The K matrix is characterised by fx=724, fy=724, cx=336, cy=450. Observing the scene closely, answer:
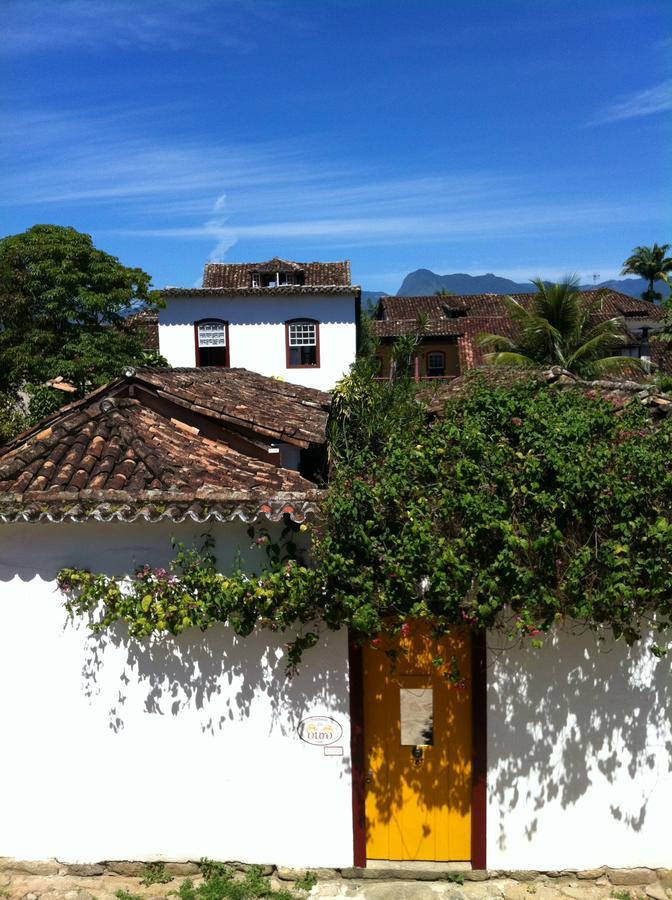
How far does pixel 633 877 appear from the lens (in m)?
6.68

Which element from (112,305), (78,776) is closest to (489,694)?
(78,776)

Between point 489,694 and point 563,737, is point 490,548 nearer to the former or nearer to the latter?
point 489,694

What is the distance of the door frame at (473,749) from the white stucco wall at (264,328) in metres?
19.4

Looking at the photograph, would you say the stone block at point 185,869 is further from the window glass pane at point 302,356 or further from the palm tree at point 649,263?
the palm tree at point 649,263

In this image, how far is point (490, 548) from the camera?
19.1 ft

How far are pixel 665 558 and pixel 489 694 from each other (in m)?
2.06

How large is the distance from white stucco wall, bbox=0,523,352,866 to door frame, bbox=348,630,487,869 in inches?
3.5

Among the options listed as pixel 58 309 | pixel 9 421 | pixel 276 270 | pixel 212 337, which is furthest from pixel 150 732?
pixel 276 270

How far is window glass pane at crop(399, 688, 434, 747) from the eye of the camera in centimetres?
686

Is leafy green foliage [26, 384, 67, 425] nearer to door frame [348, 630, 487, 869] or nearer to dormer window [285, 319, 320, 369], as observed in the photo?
dormer window [285, 319, 320, 369]

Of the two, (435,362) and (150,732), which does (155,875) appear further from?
(435,362)

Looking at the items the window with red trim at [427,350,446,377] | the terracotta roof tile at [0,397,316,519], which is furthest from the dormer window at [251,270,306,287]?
the terracotta roof tile at [0,397,316,519]

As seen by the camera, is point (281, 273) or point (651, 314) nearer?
point (281, 273)

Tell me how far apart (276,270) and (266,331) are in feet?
10.1
